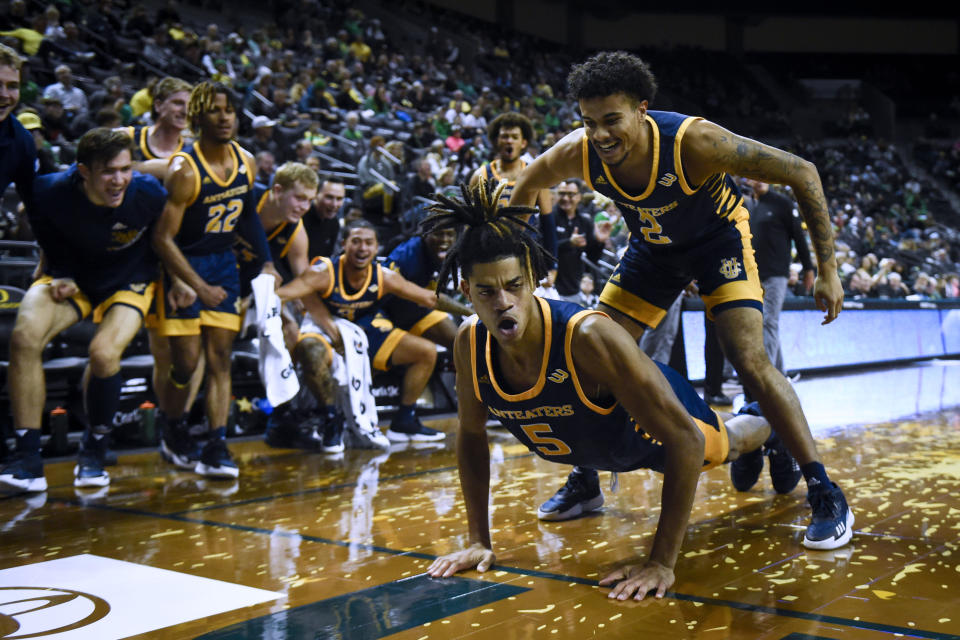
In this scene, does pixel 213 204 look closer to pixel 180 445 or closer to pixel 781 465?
pixel 180 445

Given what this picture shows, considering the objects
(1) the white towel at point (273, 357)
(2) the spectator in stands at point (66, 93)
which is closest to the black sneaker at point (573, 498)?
(1) the white towel at point (273, 357)

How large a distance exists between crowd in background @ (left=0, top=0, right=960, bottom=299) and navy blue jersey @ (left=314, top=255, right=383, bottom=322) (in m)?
1.33

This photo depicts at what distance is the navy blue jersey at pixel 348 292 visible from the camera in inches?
225

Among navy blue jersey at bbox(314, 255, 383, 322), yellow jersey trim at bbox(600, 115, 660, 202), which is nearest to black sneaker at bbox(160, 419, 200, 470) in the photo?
navy blue jersey at bbox(314, 255, 383, 322)

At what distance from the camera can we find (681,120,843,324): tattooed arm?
9.53ft

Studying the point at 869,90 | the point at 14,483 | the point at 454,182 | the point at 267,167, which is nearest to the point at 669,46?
the point at 869,90

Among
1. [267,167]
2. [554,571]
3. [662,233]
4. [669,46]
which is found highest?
[669,46]

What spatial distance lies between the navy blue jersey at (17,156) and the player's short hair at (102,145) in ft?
0.83

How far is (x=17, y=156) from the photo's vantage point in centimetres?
403

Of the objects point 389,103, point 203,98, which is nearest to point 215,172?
point 203,98

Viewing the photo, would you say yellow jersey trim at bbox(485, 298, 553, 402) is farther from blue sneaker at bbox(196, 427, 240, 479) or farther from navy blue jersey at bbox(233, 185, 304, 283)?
navy blue jersey at bbox(233, 185, 304, 283)

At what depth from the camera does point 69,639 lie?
2070 mm

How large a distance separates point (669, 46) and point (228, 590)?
1107 inches

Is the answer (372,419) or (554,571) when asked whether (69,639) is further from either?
(372,419)
